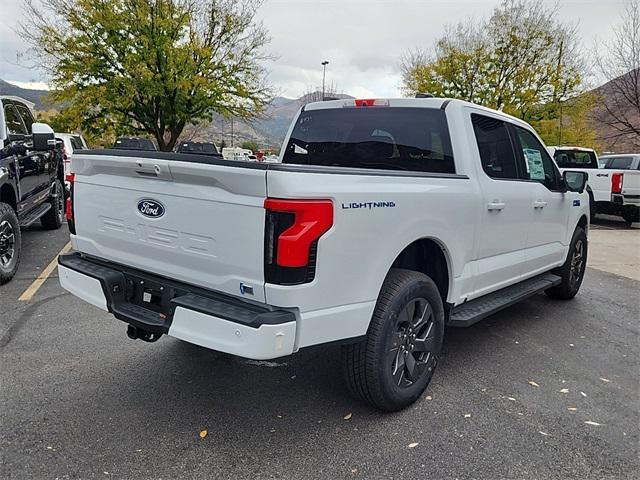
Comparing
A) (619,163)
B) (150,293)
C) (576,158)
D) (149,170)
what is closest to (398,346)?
(150,293)

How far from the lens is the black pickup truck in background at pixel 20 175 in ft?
19.5

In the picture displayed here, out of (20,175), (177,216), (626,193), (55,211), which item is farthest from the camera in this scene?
(626,193)

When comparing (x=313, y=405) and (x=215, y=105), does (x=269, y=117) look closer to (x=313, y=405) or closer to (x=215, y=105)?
(x=215, y=105)

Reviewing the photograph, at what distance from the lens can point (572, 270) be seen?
5.79 meters

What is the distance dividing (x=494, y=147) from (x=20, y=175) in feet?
19.3

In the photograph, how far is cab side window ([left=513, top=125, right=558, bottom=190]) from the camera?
4586mm

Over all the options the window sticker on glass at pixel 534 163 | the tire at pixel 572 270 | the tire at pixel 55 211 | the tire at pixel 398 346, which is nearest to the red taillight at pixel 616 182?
the tire at pixel 572 270

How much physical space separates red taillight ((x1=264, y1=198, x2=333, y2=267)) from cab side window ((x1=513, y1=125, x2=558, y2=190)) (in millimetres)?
2828

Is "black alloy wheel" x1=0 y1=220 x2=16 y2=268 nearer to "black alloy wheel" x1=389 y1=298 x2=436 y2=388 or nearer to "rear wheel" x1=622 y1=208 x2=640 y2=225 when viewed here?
"black alloy wheel" x1=389 y1=298 x2=436 y2=388

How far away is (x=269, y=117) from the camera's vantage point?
23.9 m

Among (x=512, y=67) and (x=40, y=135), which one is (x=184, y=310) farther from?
(x=512, y=67)

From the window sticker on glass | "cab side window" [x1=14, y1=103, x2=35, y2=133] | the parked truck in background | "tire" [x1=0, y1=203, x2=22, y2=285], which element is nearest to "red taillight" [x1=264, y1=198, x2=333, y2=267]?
the window sticker on glass

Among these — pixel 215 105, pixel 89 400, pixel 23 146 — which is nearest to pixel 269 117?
pixel 215 105

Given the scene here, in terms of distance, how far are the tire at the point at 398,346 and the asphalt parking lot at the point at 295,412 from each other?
0.18 meters
